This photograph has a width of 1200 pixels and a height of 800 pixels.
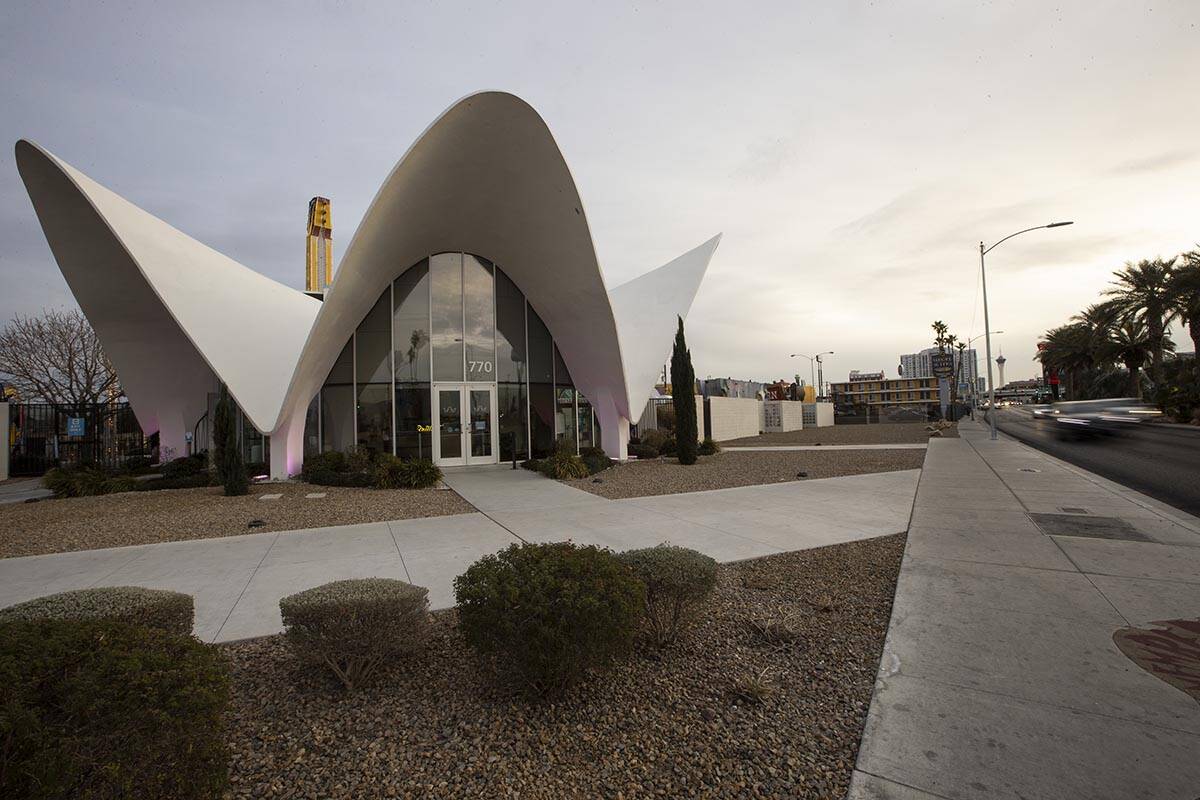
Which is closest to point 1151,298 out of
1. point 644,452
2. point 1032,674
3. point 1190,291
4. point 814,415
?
point 1190,291

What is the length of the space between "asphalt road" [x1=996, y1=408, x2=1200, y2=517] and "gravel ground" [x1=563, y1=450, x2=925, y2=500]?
172 inches

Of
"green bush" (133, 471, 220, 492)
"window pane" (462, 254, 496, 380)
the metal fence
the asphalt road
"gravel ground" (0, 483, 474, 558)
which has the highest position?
"window pane" (462, 254, 496, 380)

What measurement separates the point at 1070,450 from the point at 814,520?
17739 millimetres

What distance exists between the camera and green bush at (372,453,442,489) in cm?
1265

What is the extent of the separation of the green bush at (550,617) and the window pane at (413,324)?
46.2 ft

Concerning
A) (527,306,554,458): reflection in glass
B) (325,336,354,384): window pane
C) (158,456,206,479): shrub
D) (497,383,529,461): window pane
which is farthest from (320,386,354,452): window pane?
(527,306,554,458): reflection in glass

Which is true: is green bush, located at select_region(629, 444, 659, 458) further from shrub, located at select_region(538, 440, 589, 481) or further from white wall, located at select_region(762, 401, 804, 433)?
white wall, located at select_region(762, 401, 804, 433)

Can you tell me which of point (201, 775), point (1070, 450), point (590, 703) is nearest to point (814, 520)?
point (590, 703)

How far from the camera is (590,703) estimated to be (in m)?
3.12

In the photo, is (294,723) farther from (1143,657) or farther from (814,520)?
(814,520)

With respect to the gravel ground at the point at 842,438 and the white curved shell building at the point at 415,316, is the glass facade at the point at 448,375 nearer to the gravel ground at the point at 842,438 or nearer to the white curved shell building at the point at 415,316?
the white curved shell building at the point at 415,316

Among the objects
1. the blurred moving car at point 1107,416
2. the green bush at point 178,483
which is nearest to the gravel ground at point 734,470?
the green bush at point 178,483

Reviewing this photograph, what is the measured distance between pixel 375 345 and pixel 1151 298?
162 feet

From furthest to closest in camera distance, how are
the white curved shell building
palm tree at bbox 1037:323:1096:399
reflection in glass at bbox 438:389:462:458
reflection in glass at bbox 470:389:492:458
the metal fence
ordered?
palm tree at bbox 1037:323:1096:399, the metal fence, reflection in glass at bbox 470:389:492:458, reflection in glass at bbox 438:389:462:458, the white curved shell building
